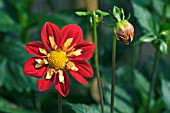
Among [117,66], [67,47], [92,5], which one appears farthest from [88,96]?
[67,47]

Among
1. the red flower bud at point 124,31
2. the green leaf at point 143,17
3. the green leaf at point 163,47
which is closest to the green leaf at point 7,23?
the green leaf at point 143,17

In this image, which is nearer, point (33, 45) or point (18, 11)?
point (33, 45)

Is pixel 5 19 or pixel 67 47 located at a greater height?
pixel 67 47

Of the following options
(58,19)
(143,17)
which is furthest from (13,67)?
(143,17)

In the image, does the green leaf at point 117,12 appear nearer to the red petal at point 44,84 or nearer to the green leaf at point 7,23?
the red petal at point 44,84

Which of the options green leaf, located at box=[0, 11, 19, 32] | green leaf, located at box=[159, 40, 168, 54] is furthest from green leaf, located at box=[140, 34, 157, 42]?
green leaf, located at box=[0, 11, 19, 32]

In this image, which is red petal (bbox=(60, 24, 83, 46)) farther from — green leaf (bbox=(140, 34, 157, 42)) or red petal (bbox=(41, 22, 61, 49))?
green leaf (bbox=(140, 34, 157, 42))

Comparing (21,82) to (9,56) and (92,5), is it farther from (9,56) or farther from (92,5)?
(92,5)
